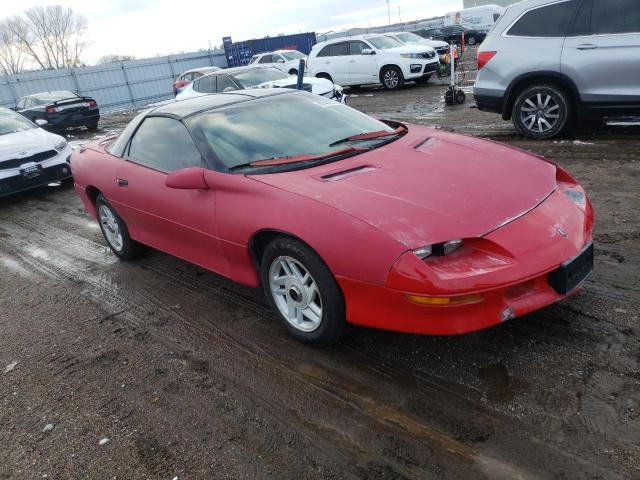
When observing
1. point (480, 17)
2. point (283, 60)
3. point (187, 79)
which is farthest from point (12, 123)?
point (480, 17)

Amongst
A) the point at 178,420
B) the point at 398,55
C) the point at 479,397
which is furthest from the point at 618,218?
the point at 398,55

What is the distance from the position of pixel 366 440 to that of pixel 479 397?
0.62m

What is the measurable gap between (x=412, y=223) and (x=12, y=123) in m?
8.85

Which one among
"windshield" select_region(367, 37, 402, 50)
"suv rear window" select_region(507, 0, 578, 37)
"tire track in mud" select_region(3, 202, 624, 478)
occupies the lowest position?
"tire track in mud" select_region(3, 202, 624, 478)

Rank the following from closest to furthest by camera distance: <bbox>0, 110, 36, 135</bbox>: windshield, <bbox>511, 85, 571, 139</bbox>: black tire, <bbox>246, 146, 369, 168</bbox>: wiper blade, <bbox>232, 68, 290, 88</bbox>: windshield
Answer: <bbox>246, 146, 369, 168</bbox>: wiper blade, <bbox>511, 85, 571, 139</bbox>: black tire, <bbox>0, 110, 36, 135</bbox>: windshield, <bbox>232, 68, 290, 88</bbox>: windshield

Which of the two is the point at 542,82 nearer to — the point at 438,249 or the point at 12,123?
the point at 438,249

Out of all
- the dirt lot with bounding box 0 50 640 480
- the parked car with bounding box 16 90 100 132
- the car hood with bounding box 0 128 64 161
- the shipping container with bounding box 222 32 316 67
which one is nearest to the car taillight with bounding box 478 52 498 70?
the dirt lot with bounding box 0 50 640 480

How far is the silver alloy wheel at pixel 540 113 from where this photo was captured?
6.76 meters

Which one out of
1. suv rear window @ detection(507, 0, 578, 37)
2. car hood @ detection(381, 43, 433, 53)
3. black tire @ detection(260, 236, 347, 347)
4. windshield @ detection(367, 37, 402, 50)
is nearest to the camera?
black tire @ detection(260, 236, 347, 347)

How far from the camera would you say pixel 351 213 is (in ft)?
8.37

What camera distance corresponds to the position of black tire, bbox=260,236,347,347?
104 inches

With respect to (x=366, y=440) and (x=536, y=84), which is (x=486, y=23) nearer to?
(x=536, y=84)

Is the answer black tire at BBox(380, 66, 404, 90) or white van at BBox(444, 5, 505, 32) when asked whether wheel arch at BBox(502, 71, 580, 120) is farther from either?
white van at BBox(444, 5, 505, 32)

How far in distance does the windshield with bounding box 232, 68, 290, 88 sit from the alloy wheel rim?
14.5 ft
